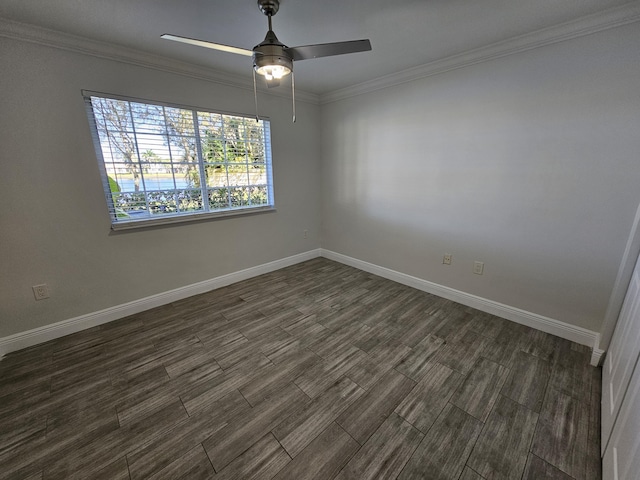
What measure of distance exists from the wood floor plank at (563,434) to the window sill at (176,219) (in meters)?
3.14

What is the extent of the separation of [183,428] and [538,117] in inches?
130

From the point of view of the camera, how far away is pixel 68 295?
7.47 ft

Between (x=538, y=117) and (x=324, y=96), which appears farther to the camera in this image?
(x=324, y=96)

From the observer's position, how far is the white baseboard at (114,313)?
2.12m

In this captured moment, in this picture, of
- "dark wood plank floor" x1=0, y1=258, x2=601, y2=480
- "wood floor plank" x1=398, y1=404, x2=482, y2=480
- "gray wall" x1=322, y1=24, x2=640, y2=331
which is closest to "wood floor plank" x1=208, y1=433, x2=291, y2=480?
"dark wood plank floor" x1=0, y1=258, x2=601, y2=480

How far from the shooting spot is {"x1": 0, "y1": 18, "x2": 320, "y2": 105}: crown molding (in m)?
1.82

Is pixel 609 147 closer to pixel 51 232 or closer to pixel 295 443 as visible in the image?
pixel 295 443

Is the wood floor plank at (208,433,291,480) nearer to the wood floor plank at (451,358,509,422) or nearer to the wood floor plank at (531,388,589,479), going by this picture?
the wood floor plank at (451,358,509,422)

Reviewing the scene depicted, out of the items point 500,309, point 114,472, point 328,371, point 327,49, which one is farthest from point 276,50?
point 500,309

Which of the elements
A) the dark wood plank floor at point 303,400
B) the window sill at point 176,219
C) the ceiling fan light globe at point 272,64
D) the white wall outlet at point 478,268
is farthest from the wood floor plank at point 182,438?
the white wall outlet at point 478,268

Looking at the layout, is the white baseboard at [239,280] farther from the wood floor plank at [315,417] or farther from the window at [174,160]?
the wood floor plank at [315,417]

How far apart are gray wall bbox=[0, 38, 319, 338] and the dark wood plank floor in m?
0.39


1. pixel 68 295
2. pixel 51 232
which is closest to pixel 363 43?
pixel 51 232

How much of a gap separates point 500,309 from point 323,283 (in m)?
1.87
